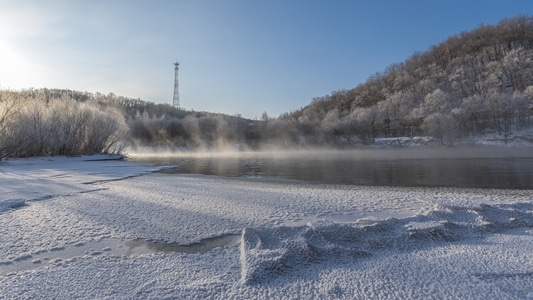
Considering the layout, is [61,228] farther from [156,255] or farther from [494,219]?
[494,219]

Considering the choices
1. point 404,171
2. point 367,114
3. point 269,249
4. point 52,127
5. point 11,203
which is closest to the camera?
point 269,249

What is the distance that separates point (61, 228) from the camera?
17.5ft

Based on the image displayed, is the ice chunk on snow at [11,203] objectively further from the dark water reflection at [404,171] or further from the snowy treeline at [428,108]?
the snowy treeline at [428,108]

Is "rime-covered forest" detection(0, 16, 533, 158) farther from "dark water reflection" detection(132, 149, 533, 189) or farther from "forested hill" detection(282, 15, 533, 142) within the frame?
"dark water reflection" detection(132, 149, 533, 189)

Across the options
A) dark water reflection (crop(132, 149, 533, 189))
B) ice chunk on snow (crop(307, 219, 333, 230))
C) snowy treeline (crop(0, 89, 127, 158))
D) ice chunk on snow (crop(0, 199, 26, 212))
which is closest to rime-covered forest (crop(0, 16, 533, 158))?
snowy treeline (crop(0, 89, 127, 158))

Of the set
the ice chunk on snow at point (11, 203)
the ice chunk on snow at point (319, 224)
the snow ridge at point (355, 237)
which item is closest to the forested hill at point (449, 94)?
the snow ridge at point (355, 237)

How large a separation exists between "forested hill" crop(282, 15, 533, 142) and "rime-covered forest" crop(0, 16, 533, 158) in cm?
26

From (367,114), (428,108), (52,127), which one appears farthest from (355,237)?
(428,108)

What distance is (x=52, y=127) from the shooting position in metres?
29.8

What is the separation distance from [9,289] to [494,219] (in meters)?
7.42

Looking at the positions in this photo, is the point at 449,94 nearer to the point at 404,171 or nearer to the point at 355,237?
the point at 404,171

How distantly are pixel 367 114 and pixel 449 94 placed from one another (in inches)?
1247

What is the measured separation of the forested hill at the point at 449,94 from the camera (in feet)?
202

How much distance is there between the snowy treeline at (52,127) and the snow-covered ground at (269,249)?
2337cm
